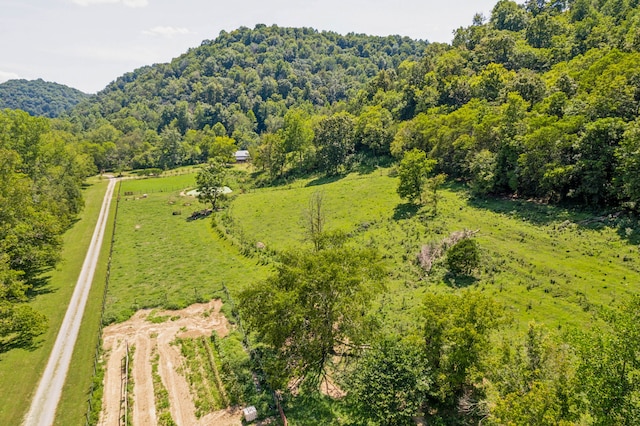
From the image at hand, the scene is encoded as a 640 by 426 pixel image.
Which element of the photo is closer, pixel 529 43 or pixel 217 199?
pixel 217 199

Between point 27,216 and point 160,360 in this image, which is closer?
point 160,360

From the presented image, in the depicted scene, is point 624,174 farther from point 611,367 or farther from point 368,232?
point 611,367

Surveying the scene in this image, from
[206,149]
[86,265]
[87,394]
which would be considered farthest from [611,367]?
[206,149]

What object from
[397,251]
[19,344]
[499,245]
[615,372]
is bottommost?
[19,344]

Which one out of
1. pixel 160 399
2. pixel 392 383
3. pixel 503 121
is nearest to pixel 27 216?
pixel 160 399

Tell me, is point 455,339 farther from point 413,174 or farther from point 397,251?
point 413,174

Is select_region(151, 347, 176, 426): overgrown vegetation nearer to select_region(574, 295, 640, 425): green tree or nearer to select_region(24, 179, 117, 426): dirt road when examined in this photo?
select_region(24, 179, 117, 426): dirt road

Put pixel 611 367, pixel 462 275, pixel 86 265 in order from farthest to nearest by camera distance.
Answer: pixel 86 265 < pixel 462 275 < pixel 611 367

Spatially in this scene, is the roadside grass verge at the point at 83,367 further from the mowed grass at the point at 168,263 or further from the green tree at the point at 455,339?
the green tree at the point at 455,339
